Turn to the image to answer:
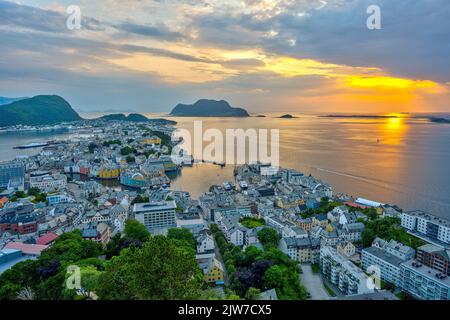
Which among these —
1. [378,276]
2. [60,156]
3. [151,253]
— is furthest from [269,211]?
[60,156]

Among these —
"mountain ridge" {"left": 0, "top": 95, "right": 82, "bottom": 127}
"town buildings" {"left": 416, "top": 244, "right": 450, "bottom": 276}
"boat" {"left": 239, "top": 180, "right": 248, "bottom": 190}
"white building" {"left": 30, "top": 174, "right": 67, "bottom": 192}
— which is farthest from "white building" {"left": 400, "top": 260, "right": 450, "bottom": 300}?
"mountain ridge" {"left": 0, "top": 95, "right": 82, "bottom": 127}

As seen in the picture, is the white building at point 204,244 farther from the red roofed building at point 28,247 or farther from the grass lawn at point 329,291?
the red roofed building at point 28,247

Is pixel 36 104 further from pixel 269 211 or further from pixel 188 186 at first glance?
pixel 269 211

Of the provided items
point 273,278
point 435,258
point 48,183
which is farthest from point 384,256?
point 48,183

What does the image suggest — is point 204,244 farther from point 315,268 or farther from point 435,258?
point 435,258

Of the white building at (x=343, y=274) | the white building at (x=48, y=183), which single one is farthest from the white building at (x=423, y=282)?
the white building at (x=48, y=183)
